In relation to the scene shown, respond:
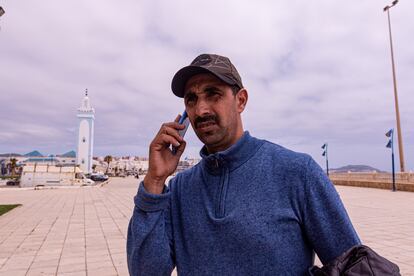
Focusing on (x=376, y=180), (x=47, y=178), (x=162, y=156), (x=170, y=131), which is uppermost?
(x=170, y=131)

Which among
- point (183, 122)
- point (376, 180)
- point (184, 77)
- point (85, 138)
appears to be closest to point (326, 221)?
point (183, 122)

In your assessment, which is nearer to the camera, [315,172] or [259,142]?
[315,172]

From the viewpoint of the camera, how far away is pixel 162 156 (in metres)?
1.45

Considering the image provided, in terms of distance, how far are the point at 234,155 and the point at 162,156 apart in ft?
1.07

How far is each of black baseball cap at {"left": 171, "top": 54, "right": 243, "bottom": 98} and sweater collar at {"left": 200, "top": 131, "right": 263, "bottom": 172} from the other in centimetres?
27

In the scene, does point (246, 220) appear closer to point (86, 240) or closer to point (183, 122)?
point (183, 122)

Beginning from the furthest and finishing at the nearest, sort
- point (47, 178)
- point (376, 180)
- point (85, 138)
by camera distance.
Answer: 1. point (85, 138)
2. point (47, 178)
3. point (376, 180)

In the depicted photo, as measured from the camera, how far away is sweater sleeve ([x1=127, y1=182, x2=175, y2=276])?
1346 millimetres

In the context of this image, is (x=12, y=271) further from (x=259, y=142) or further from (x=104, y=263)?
(x=259, y=142)

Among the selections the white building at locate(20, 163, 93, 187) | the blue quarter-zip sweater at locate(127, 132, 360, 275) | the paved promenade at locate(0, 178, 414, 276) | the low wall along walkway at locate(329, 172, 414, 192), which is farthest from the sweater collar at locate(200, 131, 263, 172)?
the white building at locate(20, 163, 93, 187)

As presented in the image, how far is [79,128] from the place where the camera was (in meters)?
76.6

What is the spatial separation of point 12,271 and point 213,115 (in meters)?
5.32

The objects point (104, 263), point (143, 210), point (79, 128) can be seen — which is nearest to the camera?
point (143, 210)

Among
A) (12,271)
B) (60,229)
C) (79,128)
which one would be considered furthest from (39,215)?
(79,128)
